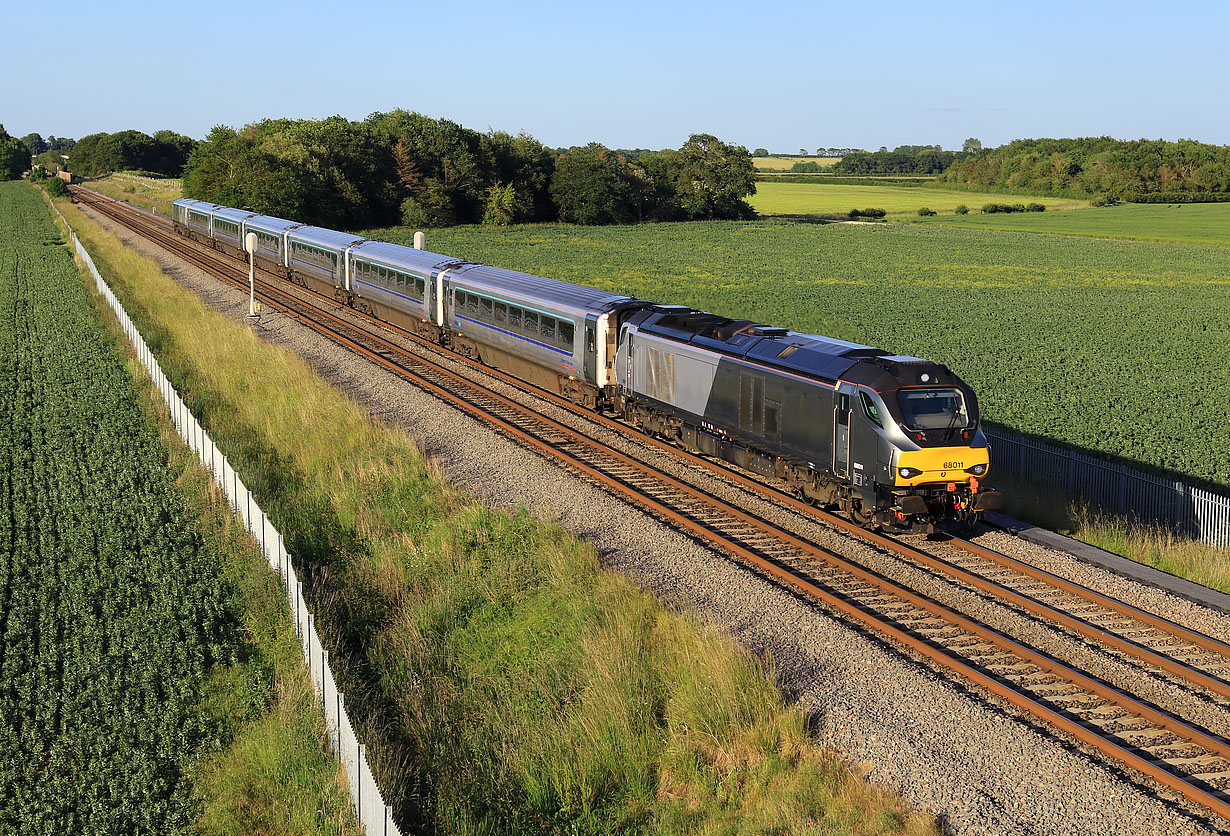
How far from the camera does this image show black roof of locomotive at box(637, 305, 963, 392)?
56.5 feet

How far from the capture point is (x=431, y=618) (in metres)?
14.8

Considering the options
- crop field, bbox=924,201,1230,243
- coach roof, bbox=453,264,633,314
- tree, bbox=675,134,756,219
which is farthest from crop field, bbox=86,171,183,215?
crop field, bbox=924,201,1230,243

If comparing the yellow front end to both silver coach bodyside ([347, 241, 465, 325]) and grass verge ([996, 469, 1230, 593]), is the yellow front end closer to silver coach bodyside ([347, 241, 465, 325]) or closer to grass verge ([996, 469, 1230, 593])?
grass verge ([996, 469, 1230, 593])

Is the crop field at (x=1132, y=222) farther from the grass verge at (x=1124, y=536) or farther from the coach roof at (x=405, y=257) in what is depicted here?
the grass verge at (x=1124, y=536)

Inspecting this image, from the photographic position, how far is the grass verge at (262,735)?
1025 centimetres

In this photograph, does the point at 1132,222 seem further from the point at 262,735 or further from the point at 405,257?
the point at 262,735

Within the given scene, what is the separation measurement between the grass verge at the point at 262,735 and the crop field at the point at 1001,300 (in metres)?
20.3

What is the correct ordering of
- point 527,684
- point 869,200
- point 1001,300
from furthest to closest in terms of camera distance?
point 869,200
point 1001,300
point 527,684

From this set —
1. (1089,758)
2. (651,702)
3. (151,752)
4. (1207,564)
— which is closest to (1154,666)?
(1089,758)

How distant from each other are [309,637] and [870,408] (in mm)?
9527

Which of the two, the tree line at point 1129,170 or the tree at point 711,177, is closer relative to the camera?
the tree at point 711,177

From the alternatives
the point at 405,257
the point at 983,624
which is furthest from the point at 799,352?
the point at 405,257

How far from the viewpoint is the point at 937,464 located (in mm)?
16766

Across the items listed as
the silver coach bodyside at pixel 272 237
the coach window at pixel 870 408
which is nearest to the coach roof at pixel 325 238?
the silver coach bodyside at pixel 272 237
